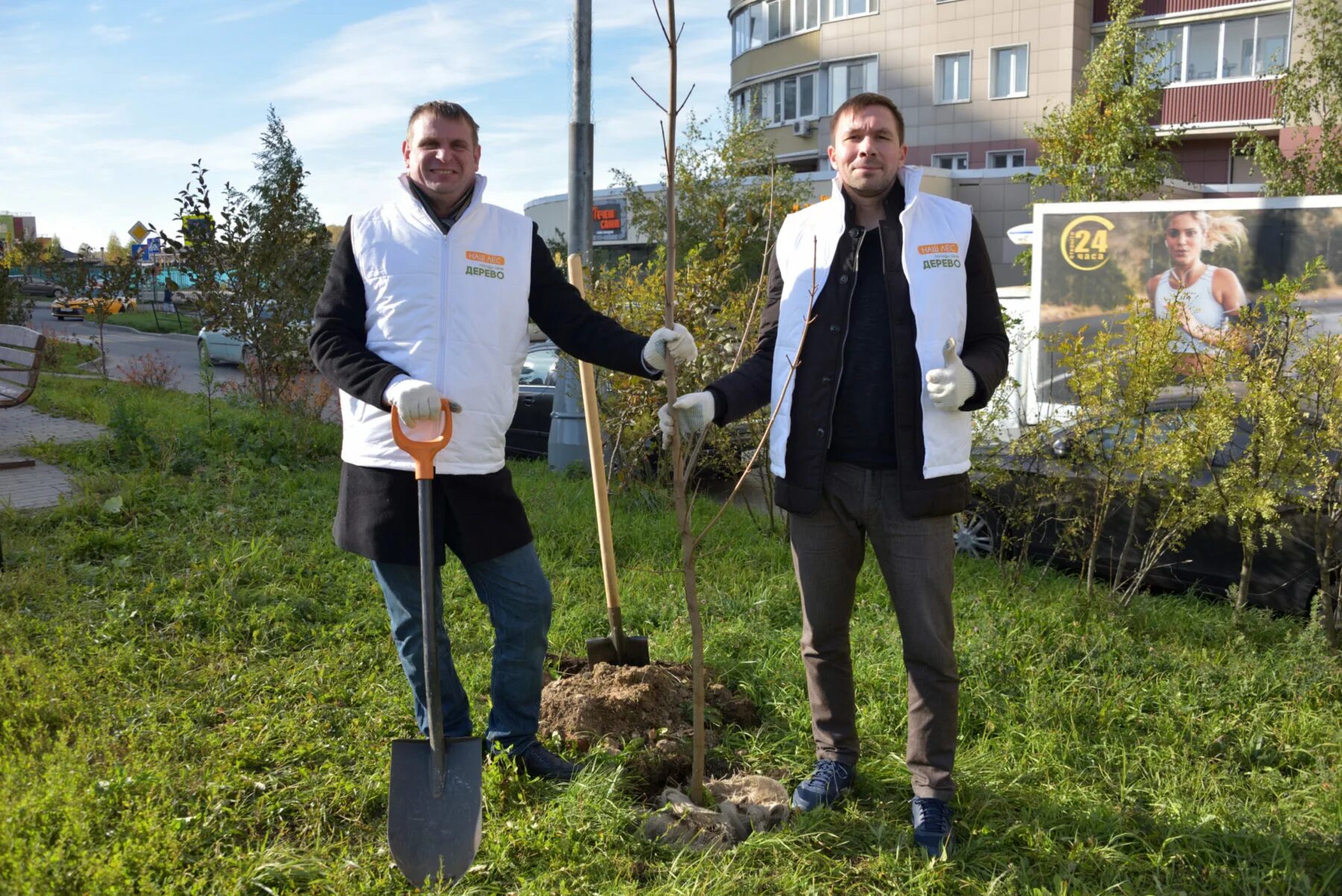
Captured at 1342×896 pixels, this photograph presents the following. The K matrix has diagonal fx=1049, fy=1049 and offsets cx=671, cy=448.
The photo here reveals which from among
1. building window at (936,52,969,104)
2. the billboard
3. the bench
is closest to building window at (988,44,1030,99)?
building window at (936,52,969,104)

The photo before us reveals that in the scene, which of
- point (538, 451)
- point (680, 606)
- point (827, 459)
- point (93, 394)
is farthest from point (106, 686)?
point (93, 394)

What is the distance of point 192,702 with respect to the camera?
12.5 ft

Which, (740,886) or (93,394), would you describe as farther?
(93,394)

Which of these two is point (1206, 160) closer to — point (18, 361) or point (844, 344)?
point (18, 361)

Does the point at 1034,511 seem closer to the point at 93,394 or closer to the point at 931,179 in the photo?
the point at 93,394

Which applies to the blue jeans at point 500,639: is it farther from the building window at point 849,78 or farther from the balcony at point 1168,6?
the building window at point 849,78

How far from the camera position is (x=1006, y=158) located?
97.8 ft

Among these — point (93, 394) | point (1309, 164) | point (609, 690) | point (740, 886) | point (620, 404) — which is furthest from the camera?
point (1309, 164)

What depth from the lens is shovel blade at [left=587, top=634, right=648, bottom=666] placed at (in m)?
4.03

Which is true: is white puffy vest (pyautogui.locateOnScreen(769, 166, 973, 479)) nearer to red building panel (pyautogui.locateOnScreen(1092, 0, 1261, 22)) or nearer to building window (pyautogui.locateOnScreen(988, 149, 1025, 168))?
red building panel (pyautogui.locateOnScreen(1092, 0, 1261, 22))

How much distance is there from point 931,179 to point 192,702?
79.2 feet

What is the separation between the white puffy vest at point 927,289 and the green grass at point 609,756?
1.10 metres

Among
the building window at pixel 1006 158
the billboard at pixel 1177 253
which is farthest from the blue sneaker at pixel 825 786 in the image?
the building window at pixel 1006 158

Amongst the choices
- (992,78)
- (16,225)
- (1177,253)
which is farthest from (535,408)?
(16,225)
